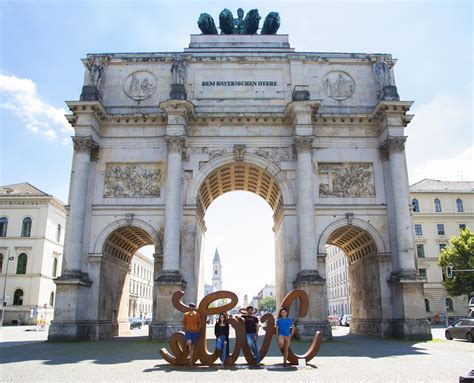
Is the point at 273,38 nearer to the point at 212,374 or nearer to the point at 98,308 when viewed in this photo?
the point at 98,308

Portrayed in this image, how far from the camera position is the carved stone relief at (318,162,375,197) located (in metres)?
25.2

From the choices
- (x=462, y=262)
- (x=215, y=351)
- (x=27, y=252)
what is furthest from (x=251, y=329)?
(x=27, y=252)

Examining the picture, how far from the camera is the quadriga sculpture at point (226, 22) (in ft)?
101

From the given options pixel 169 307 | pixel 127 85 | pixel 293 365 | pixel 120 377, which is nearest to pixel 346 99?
pixel 127 85

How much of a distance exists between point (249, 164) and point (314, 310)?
908cm

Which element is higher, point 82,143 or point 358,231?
point 82,143

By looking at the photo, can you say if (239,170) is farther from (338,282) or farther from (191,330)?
(338,282)

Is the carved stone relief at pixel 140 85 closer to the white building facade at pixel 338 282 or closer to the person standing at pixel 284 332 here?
the person standing at pixel 284 332

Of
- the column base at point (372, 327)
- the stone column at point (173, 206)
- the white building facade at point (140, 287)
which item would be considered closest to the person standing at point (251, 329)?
the stone column at point (173, 206)

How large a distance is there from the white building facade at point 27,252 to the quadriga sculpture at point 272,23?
3358cm

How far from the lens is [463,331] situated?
859 inches

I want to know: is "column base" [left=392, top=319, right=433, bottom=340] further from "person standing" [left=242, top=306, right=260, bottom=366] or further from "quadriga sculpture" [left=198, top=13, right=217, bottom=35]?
"quadriga sculpture" [left=198, top=13, right=217, bottom=35]

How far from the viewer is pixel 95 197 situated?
25062 mm

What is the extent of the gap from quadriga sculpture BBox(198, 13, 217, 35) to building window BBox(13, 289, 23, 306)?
3583cm
